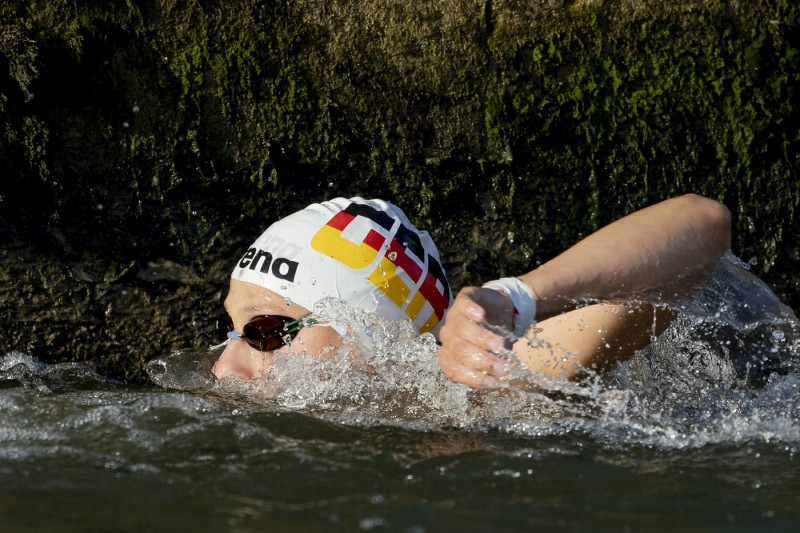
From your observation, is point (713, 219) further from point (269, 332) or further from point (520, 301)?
point (269, 332)

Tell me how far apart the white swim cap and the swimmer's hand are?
887 mm

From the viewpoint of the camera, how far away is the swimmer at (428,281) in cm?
278

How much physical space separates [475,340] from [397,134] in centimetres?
214

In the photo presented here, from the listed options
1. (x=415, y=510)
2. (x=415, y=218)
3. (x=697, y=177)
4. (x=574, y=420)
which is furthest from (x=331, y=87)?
(x=415, y=510)

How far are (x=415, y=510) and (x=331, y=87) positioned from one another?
2619 millimetres

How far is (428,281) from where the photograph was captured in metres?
3.55

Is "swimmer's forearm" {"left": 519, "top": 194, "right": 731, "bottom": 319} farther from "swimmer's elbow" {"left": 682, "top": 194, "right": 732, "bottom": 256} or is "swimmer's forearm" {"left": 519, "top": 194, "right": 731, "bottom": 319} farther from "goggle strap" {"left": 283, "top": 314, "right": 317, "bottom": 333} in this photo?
"goggle strap" {"left": 283, "top": 314, "right": 317, "bottom": 333}

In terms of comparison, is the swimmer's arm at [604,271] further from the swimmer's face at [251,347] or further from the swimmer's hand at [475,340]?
the swimmer's face at [251,347]

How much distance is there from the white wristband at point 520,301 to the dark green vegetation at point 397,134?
5.79 ft

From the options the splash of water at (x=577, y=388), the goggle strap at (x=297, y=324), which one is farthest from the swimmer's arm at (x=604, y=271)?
the goggle strap at (x=297, y=324)

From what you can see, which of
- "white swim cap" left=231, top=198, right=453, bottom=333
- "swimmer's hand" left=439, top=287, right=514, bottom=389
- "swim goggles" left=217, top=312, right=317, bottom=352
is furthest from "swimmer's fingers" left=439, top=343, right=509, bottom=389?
"swim goggles" left=217, top=312, right=317, bottom=352

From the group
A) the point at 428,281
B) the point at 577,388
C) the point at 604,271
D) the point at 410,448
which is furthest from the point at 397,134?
the point at 410,448

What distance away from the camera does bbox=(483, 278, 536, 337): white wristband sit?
2.62 metres

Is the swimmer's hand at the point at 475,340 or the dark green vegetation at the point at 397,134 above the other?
the dark green vegetation at the point at 397,134
